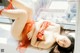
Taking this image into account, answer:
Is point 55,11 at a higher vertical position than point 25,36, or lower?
higher

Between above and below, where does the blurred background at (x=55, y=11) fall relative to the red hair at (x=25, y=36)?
above

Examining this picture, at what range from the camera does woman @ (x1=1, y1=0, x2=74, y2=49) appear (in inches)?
35.9

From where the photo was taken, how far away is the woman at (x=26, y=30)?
913 mm

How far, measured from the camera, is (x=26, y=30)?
0.94 meters

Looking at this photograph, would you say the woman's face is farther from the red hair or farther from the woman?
the red hair

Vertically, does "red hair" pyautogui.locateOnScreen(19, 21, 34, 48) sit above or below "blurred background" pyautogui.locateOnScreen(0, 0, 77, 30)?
below

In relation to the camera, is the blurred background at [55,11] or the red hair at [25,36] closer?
the red hair at [25,36]

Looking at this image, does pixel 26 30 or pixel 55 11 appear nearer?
pixel 26 30

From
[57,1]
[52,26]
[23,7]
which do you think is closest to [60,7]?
[57,1]

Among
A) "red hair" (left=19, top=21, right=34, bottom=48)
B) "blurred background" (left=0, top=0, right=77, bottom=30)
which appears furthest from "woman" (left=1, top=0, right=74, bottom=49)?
"blurred background" (left=0, top=0, right=77, bottom=30)

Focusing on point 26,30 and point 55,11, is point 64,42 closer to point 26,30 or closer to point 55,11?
point 26,30

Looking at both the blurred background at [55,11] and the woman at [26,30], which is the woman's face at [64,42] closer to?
the woman at [26,30]

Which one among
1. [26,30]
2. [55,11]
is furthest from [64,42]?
[55,11]

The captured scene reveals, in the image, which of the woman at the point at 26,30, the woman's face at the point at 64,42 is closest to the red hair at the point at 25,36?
the woman at the point at 26,30
